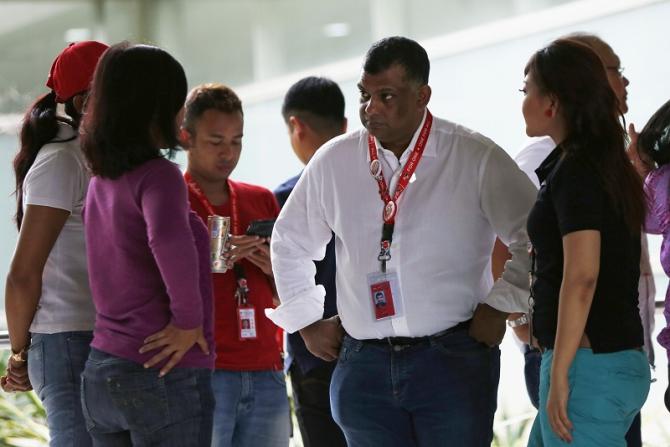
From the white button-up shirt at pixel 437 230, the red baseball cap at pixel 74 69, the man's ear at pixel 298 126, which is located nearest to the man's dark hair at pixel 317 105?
the man's ear at pixel 298 126

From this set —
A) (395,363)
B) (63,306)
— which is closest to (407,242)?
(395,363)

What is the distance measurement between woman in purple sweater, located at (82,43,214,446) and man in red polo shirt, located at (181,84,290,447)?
0.57m

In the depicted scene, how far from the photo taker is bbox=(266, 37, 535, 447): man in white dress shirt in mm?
2398

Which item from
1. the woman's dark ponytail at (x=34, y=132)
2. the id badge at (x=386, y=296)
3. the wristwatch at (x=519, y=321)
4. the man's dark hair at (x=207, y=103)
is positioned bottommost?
the wristwatch at (x=519, y=321)

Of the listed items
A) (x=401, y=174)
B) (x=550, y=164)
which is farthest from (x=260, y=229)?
(x=550, y=164)

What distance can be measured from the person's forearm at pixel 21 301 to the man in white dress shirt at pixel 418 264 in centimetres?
74

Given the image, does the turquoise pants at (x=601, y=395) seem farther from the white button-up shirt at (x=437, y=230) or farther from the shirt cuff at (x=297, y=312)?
the shirt cuff at (x=297, y=312)

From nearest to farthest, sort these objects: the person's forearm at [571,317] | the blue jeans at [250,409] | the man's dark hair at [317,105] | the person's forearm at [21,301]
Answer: the person's forearm at [571,317]
the person's forearm at [21,301]
the blue jeans at [250,409]
the man's dark hair at [317,105]

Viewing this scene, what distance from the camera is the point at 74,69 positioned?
2568mm

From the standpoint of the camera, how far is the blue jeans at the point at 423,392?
7.83ft

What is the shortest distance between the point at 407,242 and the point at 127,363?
27.6 inches

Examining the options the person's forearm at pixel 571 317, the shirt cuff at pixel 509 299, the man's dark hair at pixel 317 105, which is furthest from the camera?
the man's dark hair at pixel 317 105

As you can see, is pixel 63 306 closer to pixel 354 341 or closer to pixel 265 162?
pixel 354 341

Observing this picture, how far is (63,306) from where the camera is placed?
2.50m
